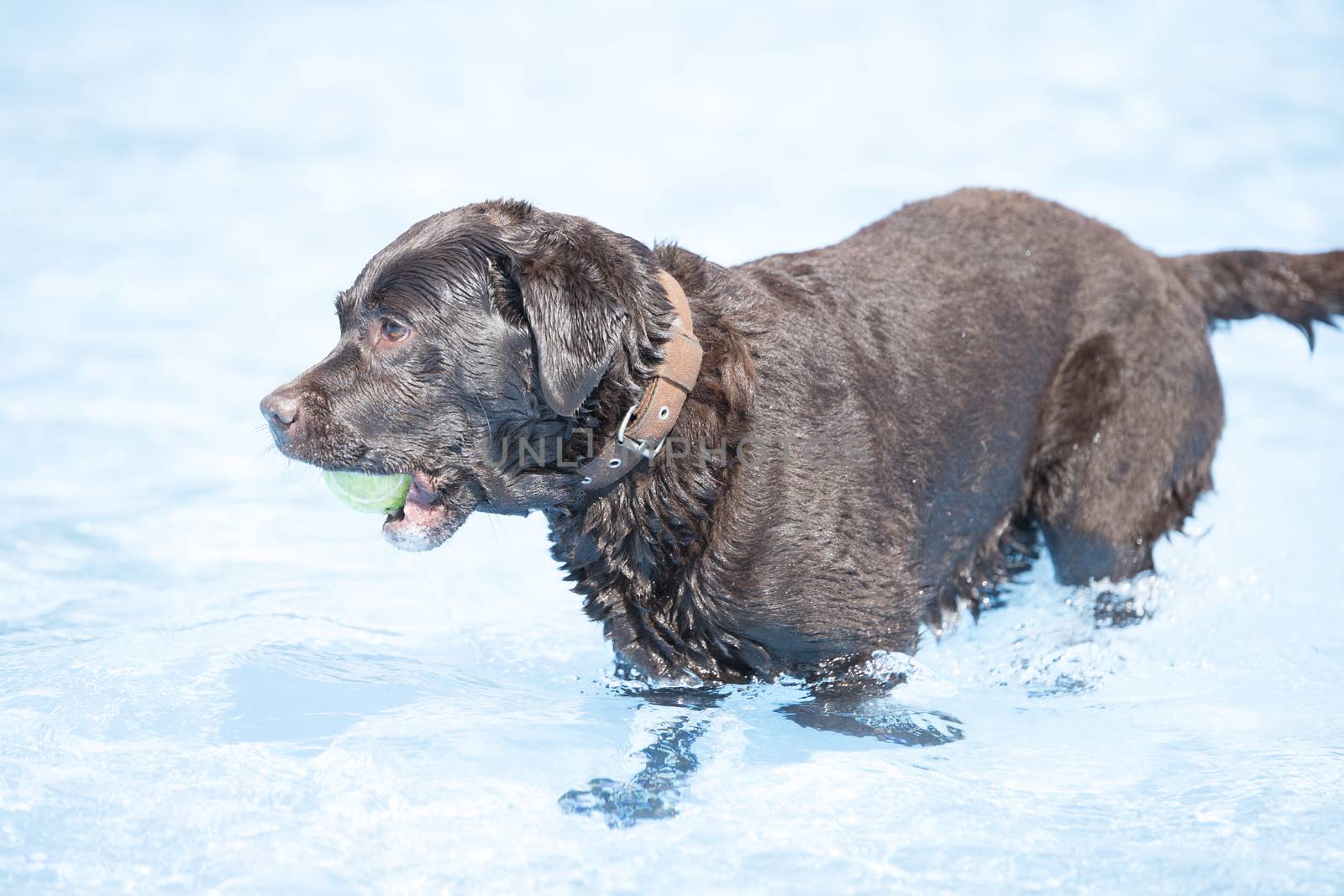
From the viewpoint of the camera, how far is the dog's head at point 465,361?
3.38m

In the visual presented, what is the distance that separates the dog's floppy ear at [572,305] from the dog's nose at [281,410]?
65 cm

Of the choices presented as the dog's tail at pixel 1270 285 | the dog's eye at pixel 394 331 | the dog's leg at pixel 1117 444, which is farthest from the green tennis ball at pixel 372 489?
the dog's tail at pixel 1270 285

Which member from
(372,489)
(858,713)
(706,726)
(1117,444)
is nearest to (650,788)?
(706,726)

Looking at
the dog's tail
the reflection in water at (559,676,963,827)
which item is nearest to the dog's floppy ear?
the reflection in water at (559,676,963,827)

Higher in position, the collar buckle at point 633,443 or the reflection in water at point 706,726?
the collar buckle at point 633,443

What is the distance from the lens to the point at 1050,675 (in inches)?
176

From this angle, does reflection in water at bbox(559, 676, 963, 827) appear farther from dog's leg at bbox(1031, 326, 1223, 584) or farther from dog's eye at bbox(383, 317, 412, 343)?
dog's eye at bbox(383, 317, 412, 343)

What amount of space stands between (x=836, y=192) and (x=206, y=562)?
20.4ft

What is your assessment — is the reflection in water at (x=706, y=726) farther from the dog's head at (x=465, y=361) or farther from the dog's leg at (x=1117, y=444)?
the dog's leg at (x=1117, y=444)

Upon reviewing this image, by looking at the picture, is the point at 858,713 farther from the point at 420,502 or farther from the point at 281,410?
the point at 281,410

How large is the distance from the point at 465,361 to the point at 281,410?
49cm

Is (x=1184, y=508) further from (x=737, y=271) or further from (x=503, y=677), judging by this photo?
(x=503, y=677)

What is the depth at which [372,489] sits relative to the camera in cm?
363

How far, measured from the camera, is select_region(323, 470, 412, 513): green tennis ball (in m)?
3.61
